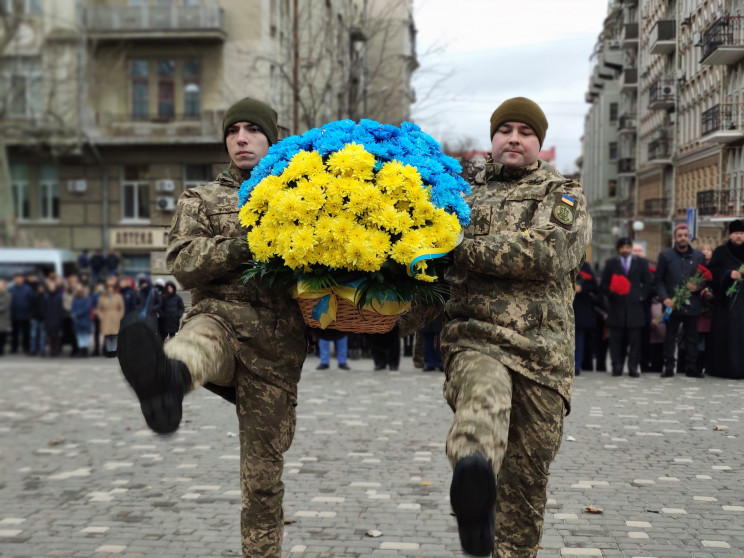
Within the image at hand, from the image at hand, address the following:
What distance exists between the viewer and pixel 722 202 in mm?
6977

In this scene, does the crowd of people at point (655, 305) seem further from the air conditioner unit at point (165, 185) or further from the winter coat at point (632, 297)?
the air conditioner unit at point (165, 185)

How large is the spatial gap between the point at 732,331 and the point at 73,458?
20.4ft

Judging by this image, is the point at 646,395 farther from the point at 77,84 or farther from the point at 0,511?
the point at 77,84

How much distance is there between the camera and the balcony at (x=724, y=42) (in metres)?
6.07

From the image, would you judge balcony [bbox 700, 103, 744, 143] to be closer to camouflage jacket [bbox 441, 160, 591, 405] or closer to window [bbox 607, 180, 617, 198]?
camouflage jacket [bbox 441, 160, 591, 405]

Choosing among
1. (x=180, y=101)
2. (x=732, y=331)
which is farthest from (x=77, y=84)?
(x=732, y=331)

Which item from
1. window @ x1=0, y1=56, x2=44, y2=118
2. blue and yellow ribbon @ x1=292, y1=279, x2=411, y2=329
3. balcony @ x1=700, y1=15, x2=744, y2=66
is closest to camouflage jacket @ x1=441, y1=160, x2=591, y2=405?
Result: blue and yellow ribbon @ x1=292, y1=279, x2=411, y2=329

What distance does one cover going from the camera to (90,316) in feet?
68.5

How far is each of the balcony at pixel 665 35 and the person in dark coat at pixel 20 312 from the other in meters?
17.5

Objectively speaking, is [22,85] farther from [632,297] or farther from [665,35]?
[665,35]

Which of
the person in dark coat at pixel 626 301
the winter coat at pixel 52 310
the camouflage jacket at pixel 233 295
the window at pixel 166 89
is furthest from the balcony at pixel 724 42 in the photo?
the window at pixel 166 89

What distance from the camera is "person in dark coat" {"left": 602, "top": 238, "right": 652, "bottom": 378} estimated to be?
15.1 m

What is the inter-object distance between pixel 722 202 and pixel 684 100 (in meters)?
0.88

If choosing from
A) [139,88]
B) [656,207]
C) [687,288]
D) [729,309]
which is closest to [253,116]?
[729,309]
